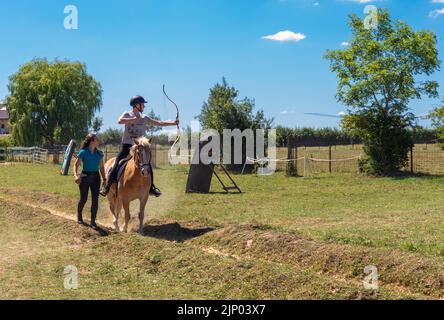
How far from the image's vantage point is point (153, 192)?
11.7 metres

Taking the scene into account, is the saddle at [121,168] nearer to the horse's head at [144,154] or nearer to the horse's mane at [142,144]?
the horse's mane at [142,144]

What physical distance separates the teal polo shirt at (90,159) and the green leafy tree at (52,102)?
158 feet

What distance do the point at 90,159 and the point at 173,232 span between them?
2423 millimetres

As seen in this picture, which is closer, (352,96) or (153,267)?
(153,267)

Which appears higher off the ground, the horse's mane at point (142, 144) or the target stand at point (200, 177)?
the horse's mane at point (142, 144)

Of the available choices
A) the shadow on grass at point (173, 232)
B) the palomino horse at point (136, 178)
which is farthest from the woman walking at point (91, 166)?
the shadow on grass at point (173, 232)

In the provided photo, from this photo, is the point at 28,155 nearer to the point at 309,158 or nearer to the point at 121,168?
the point at 309,158

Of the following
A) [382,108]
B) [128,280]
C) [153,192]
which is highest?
[382,108]

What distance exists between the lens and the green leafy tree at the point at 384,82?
2703cm

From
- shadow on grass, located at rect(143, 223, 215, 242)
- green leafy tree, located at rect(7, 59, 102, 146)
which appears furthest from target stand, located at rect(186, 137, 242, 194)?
green leafy tree, located at rect(7, 59, 102, 146)

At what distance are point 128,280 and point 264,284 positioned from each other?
2.03 m

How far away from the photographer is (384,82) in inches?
1070
